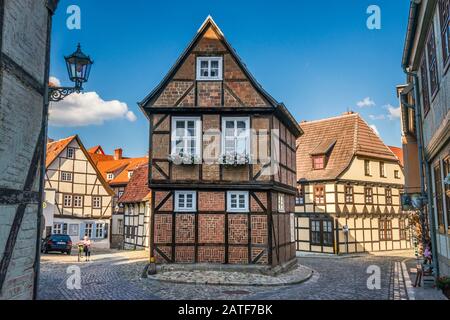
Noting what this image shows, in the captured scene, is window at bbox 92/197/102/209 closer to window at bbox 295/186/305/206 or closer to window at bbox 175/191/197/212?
window at bbox 295/186/305/206

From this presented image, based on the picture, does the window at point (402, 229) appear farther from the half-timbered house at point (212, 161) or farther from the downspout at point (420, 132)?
the half-timbered house at point (212, 161)

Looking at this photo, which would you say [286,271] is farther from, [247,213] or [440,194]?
[440,194]

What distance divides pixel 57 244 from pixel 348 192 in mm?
18896

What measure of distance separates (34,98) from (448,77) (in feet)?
28.5

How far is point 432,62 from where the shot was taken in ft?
38.0

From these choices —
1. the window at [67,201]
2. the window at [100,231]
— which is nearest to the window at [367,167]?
the window at [100,231]

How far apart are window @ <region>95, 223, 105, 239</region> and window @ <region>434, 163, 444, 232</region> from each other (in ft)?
97.3

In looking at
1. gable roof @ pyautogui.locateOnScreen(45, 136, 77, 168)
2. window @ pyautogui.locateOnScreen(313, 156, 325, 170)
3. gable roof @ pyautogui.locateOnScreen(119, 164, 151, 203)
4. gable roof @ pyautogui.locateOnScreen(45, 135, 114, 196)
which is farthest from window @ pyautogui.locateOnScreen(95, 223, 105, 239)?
window @ pyautogui.locateOnScreen(313, 156, 325, 170)

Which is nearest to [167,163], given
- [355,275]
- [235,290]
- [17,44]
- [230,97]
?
[230,97]

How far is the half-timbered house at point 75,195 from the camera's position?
33.2m

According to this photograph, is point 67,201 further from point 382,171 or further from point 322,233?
point 382,171

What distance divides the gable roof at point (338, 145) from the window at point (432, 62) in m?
15.9

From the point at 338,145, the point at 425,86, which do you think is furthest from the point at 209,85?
the point at 338,145

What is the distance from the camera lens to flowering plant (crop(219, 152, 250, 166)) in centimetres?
1638
